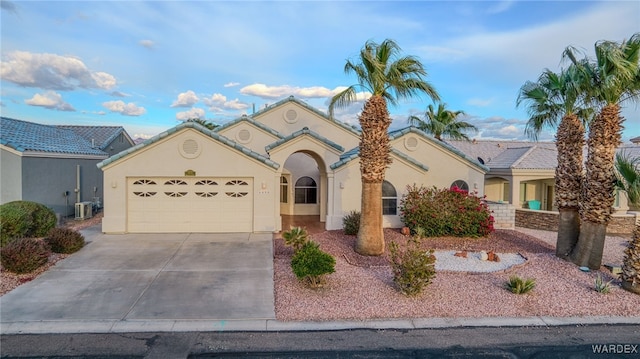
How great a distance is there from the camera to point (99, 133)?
2547 centimetres

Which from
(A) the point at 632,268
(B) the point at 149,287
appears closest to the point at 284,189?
(B) the point at 149,287

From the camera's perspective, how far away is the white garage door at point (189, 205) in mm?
14227

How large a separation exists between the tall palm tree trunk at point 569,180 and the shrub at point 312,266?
7.33 m

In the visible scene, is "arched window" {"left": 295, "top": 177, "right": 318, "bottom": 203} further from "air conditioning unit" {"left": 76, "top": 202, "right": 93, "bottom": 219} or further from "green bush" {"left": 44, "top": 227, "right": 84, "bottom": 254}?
"green bush" {"left": 44, "top": 227, "right": 84, "bottom": 254}

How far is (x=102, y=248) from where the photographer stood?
11914 mm

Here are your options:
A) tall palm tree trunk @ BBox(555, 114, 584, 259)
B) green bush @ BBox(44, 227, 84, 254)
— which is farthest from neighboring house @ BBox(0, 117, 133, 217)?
tall palm tree trunk @ BBox(555, 114, 584, 259)

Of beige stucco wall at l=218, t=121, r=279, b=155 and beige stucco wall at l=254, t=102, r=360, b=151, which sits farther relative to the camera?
beige stucco wall at l=254, t=102, r=360, b=151

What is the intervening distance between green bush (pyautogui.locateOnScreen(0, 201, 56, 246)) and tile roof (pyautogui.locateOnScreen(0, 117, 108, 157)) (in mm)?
4204

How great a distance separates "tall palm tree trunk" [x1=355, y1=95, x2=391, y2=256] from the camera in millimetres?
11016

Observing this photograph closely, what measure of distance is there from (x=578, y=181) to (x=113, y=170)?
15376 mm

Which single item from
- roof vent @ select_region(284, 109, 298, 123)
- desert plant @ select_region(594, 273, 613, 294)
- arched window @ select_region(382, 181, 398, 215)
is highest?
roof vent @ select_region(284, 109, 298, 123)

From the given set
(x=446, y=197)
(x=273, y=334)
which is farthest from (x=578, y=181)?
(x=273, y=334)

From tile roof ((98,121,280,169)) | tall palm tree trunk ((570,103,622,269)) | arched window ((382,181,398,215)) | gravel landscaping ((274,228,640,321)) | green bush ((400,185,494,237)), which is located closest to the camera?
gravel landscaping ((274,228,640,321))

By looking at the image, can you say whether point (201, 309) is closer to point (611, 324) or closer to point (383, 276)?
point (383, 276)
